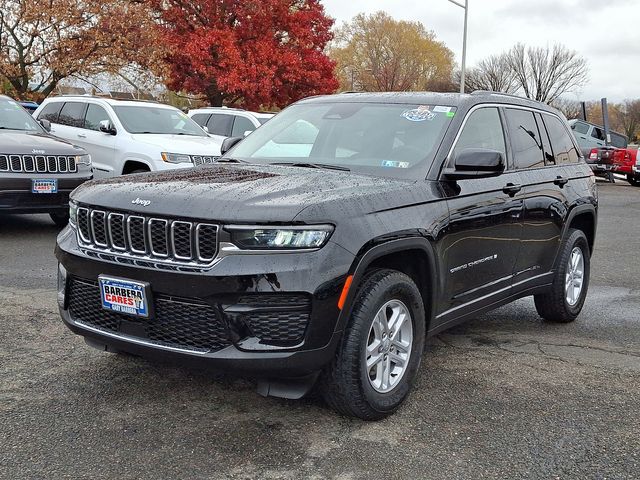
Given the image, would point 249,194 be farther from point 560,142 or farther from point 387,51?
point 387,51

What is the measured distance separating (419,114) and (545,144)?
4.93ft

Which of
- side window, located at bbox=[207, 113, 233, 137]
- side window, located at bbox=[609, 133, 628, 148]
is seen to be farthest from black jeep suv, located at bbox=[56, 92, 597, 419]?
side window, located at bbox=[609, 133, 628, 148]

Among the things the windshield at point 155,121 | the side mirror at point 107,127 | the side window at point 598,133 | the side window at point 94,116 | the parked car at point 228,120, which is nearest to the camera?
the side mirror at point 107,127

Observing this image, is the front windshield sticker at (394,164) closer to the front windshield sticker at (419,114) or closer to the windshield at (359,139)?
the windshield at (359,139)

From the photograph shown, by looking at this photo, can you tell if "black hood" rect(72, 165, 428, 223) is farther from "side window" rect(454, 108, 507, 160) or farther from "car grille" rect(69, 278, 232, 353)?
"side window" rect(454, 108, 507, 160)

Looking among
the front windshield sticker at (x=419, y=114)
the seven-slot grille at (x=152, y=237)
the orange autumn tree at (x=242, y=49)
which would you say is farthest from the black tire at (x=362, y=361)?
the orange autumn tree at (x=242, y=49)

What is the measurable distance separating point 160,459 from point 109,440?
336 millimetres

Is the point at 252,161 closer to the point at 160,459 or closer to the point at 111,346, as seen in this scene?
the point at 111,346

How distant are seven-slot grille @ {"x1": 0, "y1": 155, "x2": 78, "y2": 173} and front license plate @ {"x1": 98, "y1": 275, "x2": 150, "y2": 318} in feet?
19.3

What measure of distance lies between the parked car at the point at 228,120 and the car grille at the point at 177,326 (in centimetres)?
1128

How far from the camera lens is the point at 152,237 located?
3486 mm

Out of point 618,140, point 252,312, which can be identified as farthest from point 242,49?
point 252,312

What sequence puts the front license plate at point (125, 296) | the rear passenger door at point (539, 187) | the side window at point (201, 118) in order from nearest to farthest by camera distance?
the front license plate at point (125, 296), the rear passenger door at point (539, 187), the side window at point (201, 118)

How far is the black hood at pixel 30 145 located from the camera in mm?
8820
